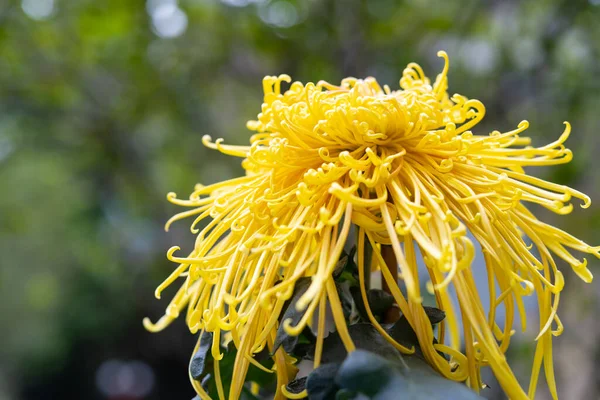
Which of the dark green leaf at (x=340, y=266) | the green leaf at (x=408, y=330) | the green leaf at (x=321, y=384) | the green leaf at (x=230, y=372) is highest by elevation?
the dark green leaf at (x=340, y=266)

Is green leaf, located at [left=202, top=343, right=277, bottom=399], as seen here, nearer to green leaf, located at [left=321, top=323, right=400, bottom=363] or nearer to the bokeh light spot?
green leaf, located at [left=321, top=323, right=400, bottom=363]

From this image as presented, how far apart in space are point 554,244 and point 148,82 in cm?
114

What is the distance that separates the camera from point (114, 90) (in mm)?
1328

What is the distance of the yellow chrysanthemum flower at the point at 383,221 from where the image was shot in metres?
0.28

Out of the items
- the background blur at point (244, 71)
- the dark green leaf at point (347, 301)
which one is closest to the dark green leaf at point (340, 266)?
the dark green leaf at point (347, 301)

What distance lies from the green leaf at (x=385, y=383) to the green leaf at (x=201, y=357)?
0.11 meters

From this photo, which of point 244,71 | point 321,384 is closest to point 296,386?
point 321,384

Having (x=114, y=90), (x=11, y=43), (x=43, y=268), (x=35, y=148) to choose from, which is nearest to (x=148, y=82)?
(x=114, y=90)

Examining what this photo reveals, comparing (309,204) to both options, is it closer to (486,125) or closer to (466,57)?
(486,125)

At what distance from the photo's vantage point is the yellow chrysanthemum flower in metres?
0.28

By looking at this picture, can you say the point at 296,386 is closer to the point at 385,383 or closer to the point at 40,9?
the point at 385,383

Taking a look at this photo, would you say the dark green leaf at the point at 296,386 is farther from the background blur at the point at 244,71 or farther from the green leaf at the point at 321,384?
the background blur at the point at 244,71

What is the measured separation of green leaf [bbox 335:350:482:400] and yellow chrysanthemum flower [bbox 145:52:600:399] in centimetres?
3

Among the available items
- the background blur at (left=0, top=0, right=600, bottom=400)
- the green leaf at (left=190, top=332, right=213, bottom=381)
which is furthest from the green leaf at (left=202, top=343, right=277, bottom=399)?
the background blur at (left=0, top=0, right=600, bottom=400)
